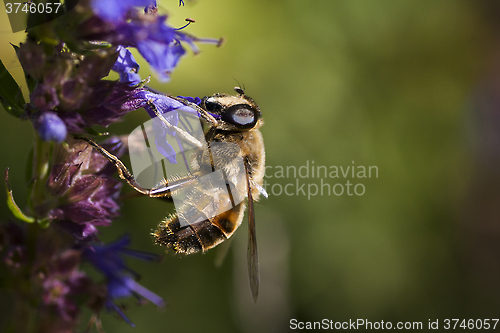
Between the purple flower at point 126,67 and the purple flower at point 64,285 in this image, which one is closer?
the purple flower at point 64,285

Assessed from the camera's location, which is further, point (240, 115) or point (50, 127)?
point (240, 115)

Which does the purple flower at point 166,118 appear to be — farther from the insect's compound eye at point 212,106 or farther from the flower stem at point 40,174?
the flower stem at point 40,174

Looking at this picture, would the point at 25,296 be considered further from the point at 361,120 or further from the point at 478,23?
the point at 478,23

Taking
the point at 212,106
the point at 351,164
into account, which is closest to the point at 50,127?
the point at 212,106

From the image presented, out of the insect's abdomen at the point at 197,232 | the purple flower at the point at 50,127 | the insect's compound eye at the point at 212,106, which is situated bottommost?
the insect's abdomen at the point at 197,232

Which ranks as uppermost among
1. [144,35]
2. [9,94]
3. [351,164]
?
[351,164]

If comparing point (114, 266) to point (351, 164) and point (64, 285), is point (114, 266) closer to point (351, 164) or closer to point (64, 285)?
point (64, 285)

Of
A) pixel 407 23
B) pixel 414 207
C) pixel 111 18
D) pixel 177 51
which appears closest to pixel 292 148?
pixel 414 207

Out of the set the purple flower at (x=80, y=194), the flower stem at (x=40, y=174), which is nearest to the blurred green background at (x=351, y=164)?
the purple flower at (x=80, y=194)
